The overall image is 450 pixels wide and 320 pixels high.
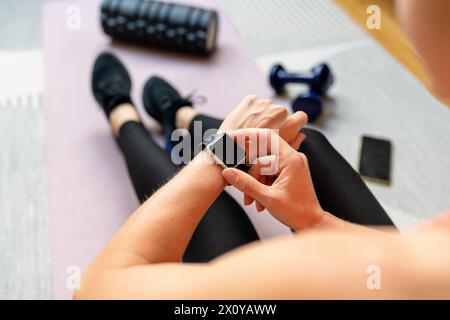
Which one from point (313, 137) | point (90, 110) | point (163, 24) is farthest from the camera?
point (163, 24)

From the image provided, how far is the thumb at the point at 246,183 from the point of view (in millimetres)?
918

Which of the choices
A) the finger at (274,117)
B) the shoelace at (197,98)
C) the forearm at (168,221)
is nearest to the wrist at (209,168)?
the forearm at (168,221)

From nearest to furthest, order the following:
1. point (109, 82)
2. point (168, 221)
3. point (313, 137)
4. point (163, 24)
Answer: point (168, 221) → point (313, 137) → point (109, 82) → point (163, 24)

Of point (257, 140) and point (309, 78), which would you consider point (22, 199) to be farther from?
point (309, 78)

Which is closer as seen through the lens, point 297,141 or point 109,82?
point 297,141

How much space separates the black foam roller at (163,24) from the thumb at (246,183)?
85 cm

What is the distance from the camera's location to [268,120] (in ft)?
3.50

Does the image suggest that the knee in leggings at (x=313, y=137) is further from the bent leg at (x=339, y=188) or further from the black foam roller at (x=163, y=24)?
the black foam roller at (x=163, y=24)

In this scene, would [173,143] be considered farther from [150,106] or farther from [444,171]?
[444,171]

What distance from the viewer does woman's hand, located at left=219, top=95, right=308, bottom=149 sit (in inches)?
42.1

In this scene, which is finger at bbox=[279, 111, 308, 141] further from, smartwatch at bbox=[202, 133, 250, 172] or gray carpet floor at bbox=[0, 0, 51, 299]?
gray carpet floor at bbox=[0, 0, 51, 299]

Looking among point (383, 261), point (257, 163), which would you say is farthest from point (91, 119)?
point (383, 261)

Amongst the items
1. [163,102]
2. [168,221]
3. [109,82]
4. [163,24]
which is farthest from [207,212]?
[163,24]

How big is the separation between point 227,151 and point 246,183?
9cm
